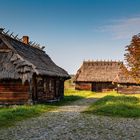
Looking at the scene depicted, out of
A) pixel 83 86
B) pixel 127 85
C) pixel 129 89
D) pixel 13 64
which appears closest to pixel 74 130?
pixel 13 64

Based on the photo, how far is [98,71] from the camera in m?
66.5

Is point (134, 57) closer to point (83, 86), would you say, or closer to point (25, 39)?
point (25, 39)

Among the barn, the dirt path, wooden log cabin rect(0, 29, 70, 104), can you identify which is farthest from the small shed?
the dirt path

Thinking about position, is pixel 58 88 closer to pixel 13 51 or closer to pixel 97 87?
pixel 13 51

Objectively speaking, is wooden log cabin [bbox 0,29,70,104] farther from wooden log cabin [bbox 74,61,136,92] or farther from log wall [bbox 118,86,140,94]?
wooden log cabin [bbox 74,61,136,92]

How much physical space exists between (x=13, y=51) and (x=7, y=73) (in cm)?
236

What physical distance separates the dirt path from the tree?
1830 centimetres

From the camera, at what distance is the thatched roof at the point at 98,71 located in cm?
6438

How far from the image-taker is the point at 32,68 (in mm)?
27250

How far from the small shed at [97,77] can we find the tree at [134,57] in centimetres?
2599

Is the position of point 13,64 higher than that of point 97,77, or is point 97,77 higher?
point 97,77

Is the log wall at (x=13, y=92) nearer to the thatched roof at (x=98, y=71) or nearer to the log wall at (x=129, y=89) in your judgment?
the log wall at (x=129, y=89)

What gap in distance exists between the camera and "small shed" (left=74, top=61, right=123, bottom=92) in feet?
210

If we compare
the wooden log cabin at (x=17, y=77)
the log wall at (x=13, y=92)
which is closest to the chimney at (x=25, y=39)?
the wooden log cabin at (x=17, y=77)
